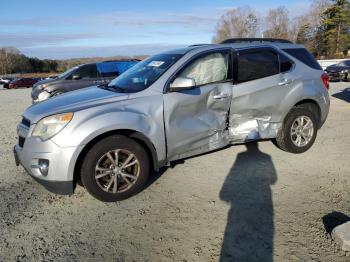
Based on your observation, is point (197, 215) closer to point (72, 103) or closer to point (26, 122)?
point (72, 103)

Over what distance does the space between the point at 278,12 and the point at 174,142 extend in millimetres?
69838

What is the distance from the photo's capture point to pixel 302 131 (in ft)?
17.7

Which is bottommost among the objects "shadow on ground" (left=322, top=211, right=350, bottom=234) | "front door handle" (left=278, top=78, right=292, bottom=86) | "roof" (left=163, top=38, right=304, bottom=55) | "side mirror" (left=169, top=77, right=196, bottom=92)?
"shadow on ground" (left=322, top=211, right=350, bottom=234)

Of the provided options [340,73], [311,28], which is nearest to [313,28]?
[311,28]

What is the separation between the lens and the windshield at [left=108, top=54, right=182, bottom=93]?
4332mm

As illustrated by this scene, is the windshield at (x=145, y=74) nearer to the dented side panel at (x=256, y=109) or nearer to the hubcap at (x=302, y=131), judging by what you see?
the dented side panel at (x=256, y=109)

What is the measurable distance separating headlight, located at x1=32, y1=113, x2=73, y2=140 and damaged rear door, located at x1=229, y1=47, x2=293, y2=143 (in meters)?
2.29

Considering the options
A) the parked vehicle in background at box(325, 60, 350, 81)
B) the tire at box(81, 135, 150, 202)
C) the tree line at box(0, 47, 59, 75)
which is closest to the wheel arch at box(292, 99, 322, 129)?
the tire at box(81, 135, 150, 202)

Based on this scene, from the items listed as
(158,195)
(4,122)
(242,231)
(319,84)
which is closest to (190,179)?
(158,195)

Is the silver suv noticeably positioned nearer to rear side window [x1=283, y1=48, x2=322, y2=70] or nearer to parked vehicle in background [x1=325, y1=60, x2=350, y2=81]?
rear side window [x1=283, y1=48, x2=322, y2=70]

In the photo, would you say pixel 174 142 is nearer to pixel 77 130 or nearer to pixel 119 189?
pixel 119 189

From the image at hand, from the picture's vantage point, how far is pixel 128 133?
3988 mm

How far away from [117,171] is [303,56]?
364 cm

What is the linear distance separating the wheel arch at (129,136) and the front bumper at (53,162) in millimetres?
137
